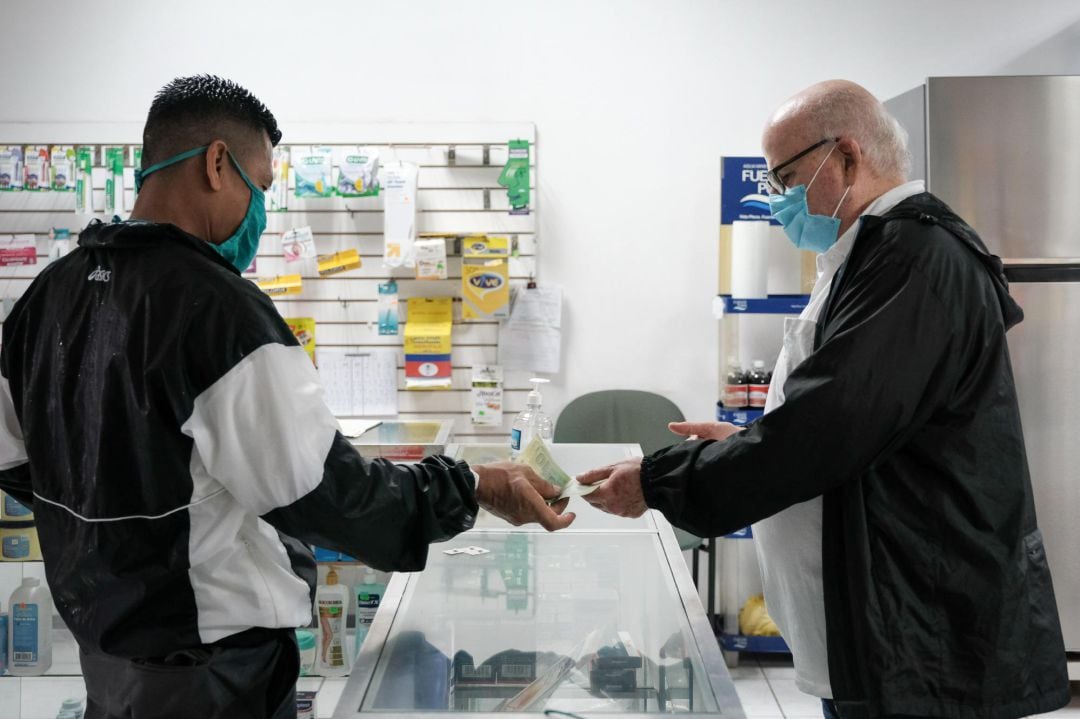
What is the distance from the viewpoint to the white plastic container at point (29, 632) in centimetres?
349

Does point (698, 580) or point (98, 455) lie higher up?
point (98, 455)

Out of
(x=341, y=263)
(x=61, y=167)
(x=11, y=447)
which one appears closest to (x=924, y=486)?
(x=11, y=447)

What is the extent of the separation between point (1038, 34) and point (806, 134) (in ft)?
10.9

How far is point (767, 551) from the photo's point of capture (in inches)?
81.6

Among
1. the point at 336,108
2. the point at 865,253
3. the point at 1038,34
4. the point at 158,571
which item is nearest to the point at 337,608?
the point at 336,108

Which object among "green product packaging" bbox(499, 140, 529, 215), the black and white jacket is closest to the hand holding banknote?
the black and white jacket

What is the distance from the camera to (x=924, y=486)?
1771 millimetres

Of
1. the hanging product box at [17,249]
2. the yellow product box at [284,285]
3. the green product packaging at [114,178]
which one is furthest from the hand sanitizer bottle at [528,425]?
the hanging product box at [17,249]

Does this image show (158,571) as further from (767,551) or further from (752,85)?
(752,85)

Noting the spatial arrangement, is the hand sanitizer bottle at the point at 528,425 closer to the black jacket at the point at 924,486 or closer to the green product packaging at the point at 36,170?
the black jacket at the point at 924,486

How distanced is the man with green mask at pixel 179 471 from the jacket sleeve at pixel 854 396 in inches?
25.1

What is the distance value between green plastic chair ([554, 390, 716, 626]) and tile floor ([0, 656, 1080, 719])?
55cm

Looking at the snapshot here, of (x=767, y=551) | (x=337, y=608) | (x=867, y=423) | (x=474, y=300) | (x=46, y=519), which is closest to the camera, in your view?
(x=46, y=519)

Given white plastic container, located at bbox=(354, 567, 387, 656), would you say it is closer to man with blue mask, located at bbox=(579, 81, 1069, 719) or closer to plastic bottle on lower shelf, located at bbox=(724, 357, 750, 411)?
plastic bottle on lower shelf, located at bbox=(724, 357, 750, 411)
